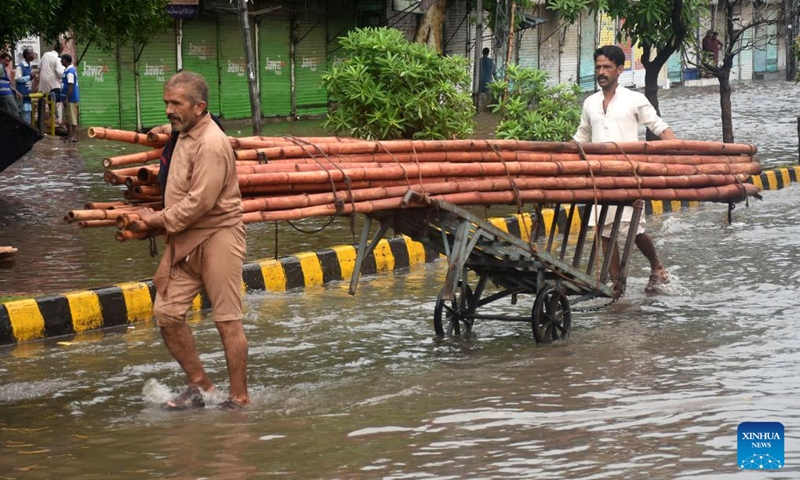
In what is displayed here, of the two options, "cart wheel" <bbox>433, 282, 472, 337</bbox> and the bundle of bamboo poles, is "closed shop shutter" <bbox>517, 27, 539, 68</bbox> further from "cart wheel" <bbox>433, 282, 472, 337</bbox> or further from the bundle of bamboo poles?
"cart wheel" <bbox>433, 282, 472, 337</bbox>

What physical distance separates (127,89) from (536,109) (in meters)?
13.4

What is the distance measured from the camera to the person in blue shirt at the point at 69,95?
22.5m

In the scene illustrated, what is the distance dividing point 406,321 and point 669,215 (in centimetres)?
686

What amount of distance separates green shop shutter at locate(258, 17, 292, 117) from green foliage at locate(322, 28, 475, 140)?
53.6 ft

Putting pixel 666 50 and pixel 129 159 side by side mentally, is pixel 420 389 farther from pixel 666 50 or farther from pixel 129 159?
pixel 666 50

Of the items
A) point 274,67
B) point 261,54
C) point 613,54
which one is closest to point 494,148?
point 613,54

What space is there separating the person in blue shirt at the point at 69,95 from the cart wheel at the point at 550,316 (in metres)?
15.9

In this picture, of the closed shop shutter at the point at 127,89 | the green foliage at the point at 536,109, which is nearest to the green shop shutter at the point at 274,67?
the closed shop shutter at the point at 127,89

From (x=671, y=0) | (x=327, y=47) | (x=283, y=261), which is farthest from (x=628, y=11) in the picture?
(x=327, y=47)

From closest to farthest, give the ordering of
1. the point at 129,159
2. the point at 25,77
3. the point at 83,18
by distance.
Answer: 1. the point at 129,159
2. the point at 83,18
3. the point at 25,77

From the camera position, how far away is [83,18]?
46.0 ft

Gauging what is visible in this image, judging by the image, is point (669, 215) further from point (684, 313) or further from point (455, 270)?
point (455, 270)

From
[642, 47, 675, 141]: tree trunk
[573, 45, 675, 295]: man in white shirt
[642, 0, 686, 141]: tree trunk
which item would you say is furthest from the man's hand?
[642, 47, 675, 141]: tree trunk

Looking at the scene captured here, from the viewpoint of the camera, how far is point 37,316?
28.7ft
